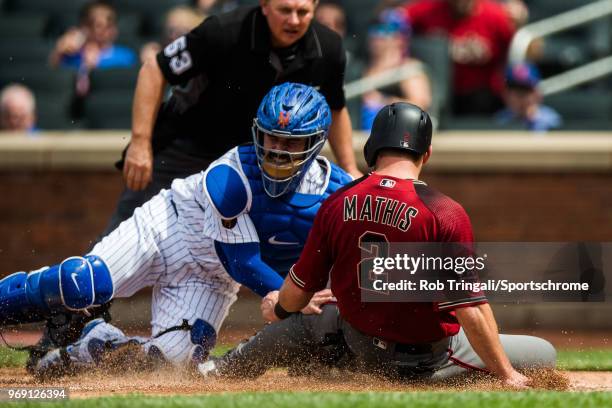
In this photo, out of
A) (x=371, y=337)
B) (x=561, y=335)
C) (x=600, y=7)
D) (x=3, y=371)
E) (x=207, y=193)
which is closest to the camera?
(x=371, y=337)

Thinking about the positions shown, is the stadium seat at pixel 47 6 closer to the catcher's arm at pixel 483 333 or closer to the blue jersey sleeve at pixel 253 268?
the blue jersey sleeve at pixel 253 268

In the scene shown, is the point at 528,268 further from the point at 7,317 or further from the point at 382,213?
the point at 7,317

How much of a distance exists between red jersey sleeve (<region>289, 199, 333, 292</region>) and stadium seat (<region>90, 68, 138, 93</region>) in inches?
223

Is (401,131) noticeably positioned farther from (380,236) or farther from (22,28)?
(22,28)

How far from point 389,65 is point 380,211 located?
5.22 m

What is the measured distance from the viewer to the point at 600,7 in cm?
1137

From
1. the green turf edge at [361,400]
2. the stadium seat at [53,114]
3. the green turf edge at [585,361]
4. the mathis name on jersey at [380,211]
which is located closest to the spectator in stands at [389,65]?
the stadium seat at [53,114]

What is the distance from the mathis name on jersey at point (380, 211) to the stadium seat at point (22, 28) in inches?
291

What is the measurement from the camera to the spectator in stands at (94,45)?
1083 centimetres

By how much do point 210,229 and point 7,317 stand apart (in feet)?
3.76

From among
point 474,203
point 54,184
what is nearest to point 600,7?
point 474,203

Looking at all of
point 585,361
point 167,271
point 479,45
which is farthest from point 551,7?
point 167,271

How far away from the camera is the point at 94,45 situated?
10984mm

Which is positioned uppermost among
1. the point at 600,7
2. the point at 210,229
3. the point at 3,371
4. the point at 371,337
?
the point at 600,7
